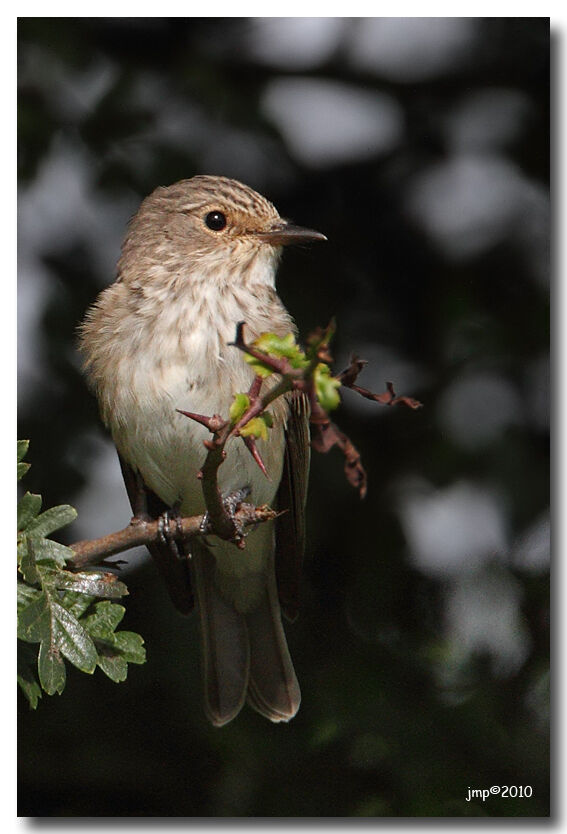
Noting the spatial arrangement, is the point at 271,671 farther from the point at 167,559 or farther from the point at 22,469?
the point at 22,469

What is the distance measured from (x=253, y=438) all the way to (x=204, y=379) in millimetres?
933

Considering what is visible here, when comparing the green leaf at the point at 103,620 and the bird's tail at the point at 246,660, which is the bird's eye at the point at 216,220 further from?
the green leaf at the point at 103,620

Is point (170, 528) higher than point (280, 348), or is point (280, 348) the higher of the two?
point (280, 348)

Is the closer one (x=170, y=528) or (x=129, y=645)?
(x=129, y=645)

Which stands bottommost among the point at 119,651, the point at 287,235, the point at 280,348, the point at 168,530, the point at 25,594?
the point at 119,651

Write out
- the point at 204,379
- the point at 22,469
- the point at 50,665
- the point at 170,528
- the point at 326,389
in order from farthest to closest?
the point at 170,528 < the point at 204,379 < the point at 22,469 < the point at 50,665 < the point at 326,389

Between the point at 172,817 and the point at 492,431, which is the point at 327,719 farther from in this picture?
the point at 492,431

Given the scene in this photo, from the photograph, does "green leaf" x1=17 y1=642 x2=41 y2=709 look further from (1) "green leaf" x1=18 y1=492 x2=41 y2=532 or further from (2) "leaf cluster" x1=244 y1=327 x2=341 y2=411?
(2) "leaf cluster" x1=244 y1=327 x2=341 y2=411

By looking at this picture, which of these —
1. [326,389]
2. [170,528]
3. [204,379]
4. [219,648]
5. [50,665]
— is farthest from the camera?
[219,648]

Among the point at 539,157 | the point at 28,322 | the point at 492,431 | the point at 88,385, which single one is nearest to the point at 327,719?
the point at 492,431

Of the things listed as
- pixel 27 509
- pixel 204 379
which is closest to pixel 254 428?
pixel 27 509

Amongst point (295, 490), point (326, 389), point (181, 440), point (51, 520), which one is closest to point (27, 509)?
point (51, 520)

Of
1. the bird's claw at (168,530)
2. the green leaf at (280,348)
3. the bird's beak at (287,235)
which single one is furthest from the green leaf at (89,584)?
the bird's beak at (287,235)

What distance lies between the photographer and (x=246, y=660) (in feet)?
9.30
